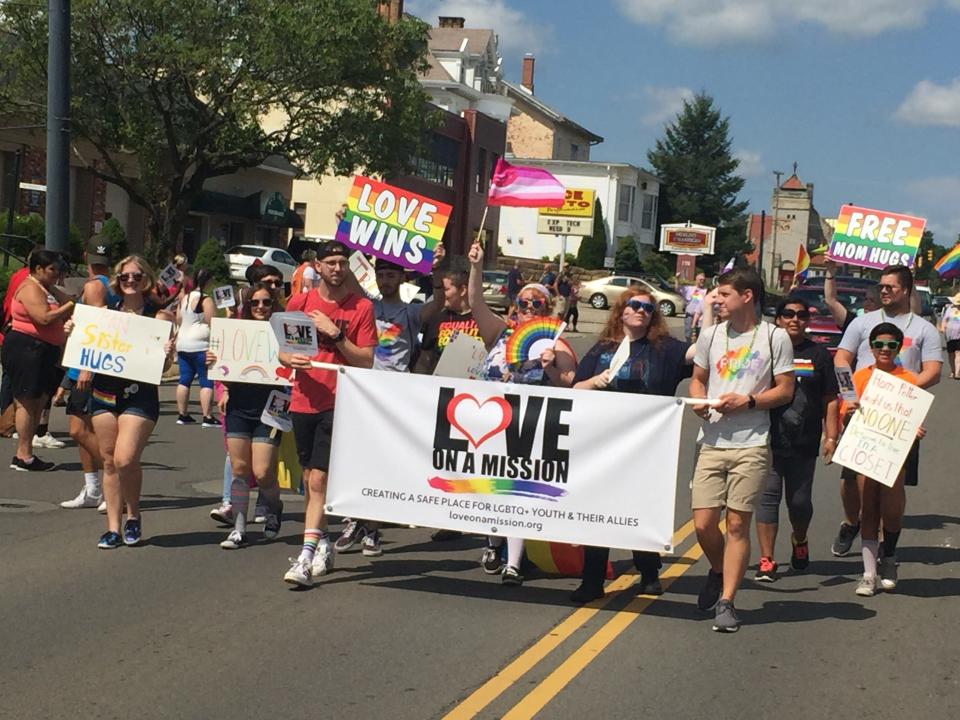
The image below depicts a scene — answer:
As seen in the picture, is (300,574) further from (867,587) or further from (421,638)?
(867,587)

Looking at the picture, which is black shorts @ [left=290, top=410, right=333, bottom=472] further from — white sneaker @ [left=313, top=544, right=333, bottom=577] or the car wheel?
the car wheel

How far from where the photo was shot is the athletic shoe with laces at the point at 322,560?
27.2 feet

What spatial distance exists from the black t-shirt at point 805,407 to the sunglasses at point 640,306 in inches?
58.3

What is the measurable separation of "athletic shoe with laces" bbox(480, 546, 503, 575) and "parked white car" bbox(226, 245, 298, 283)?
119 feet

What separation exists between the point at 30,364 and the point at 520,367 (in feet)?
17.5

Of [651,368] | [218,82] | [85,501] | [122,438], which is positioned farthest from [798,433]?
[218,82]

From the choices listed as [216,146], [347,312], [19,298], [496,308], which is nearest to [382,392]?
[347,312]

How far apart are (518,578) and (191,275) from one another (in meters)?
10.5

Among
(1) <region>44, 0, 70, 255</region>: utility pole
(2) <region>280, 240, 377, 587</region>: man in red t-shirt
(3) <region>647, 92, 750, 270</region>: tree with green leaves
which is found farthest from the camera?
(3) <region>647, 92, 750, 270</region>: tree with green leaves

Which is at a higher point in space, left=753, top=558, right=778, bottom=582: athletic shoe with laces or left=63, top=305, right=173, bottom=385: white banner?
left=63, top=305, right=173, bottom=385: white banner

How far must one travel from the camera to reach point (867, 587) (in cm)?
855

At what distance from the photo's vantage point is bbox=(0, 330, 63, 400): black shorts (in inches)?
465

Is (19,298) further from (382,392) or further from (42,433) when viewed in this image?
(382,392)

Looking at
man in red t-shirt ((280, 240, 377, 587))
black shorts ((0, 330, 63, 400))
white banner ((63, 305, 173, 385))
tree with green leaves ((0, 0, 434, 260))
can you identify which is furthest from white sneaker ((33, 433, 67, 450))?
tree with green leaves ((0, 0, 434, 260))
